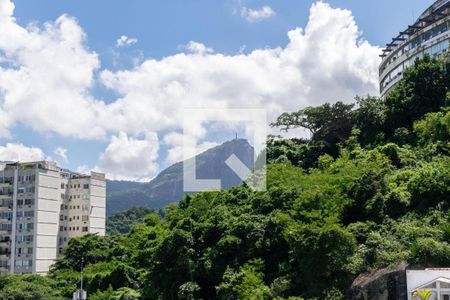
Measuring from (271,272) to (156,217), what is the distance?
1412 centimetres

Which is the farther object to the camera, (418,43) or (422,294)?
(418,43)

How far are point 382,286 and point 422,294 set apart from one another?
106 inches

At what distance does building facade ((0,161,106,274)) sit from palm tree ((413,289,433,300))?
35.3 meters

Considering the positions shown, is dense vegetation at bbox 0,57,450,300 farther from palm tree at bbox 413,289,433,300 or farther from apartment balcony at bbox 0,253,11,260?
apartment balcony at bbox 0,253,11,260

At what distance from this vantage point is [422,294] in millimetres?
10641

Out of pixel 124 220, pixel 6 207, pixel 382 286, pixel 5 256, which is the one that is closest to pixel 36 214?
pixel 6 207

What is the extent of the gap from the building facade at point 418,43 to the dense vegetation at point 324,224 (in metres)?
3.40

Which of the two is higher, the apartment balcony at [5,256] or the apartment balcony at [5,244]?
the apartment balcony at [5,244]

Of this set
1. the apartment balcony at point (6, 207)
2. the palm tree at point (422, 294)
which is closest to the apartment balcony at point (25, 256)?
the apartment balcony at point (6, 207)

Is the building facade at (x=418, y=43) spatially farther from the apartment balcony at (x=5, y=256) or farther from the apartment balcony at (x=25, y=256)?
the apartment balcony at (x=5, y=256)

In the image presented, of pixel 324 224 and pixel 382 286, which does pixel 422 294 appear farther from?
pixel 324 224

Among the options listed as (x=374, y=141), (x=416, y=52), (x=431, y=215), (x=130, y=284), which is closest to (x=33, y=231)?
(x=130, y=284)

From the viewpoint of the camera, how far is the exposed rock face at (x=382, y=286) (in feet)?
42.6

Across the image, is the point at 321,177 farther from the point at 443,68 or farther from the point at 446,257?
the point at 443,68
